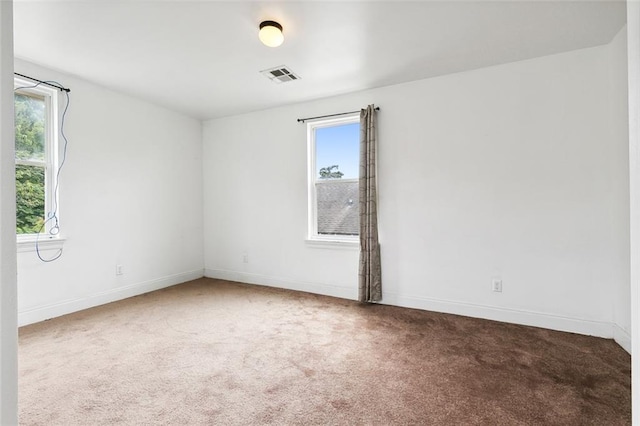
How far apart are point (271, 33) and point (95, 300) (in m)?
3.50

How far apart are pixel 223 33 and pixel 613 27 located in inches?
123

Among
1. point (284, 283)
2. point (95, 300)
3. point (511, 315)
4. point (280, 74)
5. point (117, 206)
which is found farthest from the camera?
point (284, 283)

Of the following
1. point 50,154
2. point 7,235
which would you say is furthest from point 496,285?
point 50,154

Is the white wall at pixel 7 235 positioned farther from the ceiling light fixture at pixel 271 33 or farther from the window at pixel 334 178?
the window at pixel 334 178

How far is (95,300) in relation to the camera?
3.52 meters

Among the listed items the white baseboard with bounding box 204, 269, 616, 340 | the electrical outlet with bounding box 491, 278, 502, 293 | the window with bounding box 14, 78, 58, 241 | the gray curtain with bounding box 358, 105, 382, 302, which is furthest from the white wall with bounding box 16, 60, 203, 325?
the electrical outlet with bounding box 491, 278, 502, 293

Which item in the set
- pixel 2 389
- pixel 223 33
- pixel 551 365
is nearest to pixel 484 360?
pixel 551 365

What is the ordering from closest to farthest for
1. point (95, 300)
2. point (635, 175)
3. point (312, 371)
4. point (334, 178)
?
point (635, 175)
point (312, 371)
point (95, 300)
point (334, 178)

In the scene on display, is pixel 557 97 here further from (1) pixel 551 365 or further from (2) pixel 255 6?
(2) pixel 255 6

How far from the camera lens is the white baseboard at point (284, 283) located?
12.6 ft

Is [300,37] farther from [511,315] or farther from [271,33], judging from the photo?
[511,315]

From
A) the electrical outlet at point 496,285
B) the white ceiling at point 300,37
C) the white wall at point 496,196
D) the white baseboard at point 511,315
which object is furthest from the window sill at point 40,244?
the electrical outlet at point 496,285

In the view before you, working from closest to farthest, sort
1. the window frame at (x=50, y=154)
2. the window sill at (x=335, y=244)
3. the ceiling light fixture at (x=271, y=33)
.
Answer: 1. the ceiling light fixture at (x=271, y=33)
2. the window frame at (x=50, y=154)
3. the window sill at (x=335, y=244)

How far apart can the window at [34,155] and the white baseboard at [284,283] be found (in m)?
2.24
